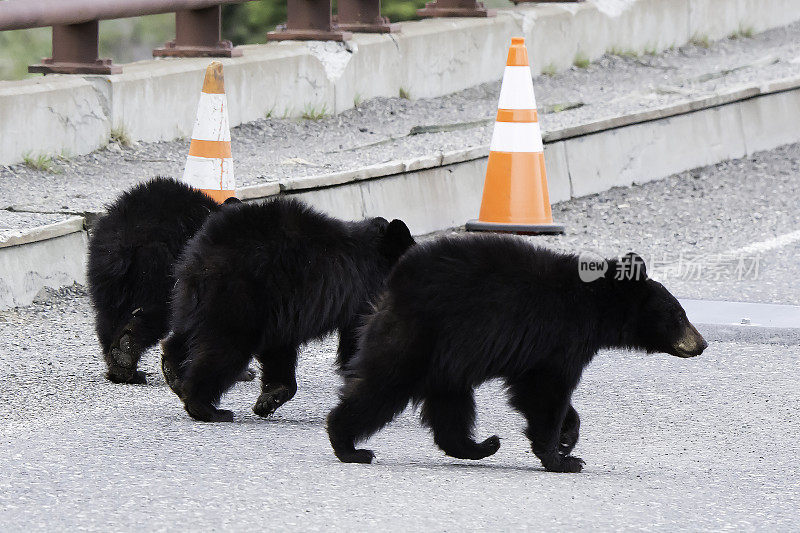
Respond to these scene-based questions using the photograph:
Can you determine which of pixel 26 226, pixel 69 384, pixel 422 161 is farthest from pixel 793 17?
pixel 69 384

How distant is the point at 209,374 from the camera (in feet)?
18.5

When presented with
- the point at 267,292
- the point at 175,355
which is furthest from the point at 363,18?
the point at 267,292

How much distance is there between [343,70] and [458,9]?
217cm

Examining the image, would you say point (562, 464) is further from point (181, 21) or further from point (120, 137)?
point (181, 21)

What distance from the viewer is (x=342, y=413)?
514 cm

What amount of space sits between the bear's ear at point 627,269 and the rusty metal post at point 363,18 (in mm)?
7803

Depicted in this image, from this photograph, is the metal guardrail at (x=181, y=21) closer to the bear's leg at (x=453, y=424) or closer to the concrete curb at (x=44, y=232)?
the concrete curb at (x=44, y=232)

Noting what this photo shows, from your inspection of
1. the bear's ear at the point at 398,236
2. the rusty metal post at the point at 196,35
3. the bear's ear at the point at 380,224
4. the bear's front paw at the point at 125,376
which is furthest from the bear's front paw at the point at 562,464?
the rusty metal post at the point at 196,35

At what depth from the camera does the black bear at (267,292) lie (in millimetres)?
5598

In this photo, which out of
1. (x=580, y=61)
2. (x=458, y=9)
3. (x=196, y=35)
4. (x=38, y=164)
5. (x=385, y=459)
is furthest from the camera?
(x=580, y=61)

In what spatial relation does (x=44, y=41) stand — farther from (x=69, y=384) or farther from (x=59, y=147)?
(x=69, y=384)

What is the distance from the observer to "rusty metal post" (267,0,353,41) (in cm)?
1230

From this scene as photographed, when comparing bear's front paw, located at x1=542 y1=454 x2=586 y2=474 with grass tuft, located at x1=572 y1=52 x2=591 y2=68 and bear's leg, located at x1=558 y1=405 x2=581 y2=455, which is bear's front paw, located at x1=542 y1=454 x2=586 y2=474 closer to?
bear's leg, located at x1=558 y1=405 x2=581 y2=455
